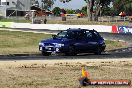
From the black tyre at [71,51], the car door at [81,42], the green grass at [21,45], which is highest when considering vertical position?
the car door at [81,42]

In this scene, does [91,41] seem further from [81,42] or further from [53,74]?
[53,74]

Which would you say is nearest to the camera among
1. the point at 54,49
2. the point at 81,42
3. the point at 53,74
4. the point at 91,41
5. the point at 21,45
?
the point at 53,74

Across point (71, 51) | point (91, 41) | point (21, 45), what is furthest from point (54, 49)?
point (21, 45)

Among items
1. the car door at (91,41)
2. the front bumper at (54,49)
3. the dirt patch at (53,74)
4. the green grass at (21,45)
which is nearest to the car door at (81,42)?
the car door at (91,41)

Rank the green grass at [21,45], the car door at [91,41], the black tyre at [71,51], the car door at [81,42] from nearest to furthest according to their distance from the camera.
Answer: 1. the black tyre at [71,51]
2. the car door at [81,42]
3. the car door at [91,41]
4. the green grass at [21,45]

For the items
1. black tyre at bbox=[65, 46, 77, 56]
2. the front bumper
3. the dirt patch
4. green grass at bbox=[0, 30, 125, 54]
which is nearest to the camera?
the dirt patch

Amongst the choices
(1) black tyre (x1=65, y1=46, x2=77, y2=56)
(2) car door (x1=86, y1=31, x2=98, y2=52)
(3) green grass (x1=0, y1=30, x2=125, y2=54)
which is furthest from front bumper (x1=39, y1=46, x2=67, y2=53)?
(3) green grass (x1=0, y1=30, x2=125, y2=54)

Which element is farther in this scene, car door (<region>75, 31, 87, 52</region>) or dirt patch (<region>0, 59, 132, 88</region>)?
car door (<region>75, 31, 87, 52</region>)

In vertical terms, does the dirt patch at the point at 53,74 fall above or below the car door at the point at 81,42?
below

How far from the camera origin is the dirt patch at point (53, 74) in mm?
12955

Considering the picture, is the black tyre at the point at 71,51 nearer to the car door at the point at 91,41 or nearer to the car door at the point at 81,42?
the car door at the point at 81,42

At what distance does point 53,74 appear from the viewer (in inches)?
603

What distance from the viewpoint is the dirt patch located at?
1295 centimetres

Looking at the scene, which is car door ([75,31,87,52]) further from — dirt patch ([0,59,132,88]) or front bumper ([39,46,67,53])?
dirt patch ([0,59,132,88])
